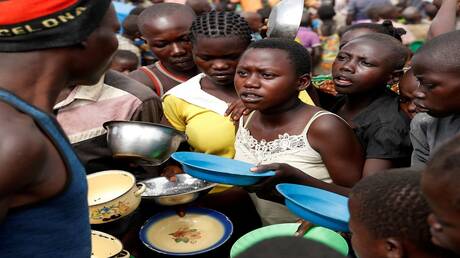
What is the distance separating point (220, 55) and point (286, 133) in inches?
23.9

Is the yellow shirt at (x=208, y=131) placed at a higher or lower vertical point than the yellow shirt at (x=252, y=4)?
higher

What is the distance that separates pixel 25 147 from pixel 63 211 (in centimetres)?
23

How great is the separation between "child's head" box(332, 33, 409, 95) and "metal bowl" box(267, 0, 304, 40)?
13.8 inches

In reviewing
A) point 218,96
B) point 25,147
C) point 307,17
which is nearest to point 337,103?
point 218,96

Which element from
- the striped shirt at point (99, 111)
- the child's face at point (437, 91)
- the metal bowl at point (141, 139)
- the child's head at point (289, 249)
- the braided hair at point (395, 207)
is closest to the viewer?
the child's head at point (289, 249)

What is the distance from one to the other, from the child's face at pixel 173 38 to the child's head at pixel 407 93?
1.21 m

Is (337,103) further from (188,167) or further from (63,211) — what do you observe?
(63,211)

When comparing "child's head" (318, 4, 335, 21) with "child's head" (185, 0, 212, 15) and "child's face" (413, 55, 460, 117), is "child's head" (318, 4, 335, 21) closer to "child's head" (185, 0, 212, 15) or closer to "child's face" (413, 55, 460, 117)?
"child's head" (185, 0, 212, 15)

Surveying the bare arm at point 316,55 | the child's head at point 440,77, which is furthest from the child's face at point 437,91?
the bare arm at point 316,55

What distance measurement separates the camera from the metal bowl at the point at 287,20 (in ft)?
8.15

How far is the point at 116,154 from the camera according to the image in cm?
214

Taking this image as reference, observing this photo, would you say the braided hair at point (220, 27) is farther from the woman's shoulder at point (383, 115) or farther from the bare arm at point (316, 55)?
the bare arm at point (316, 55)

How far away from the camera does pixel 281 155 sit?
6.27ft

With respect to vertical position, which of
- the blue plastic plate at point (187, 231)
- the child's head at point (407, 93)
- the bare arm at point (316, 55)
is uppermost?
the child's head at point (407, 93)
